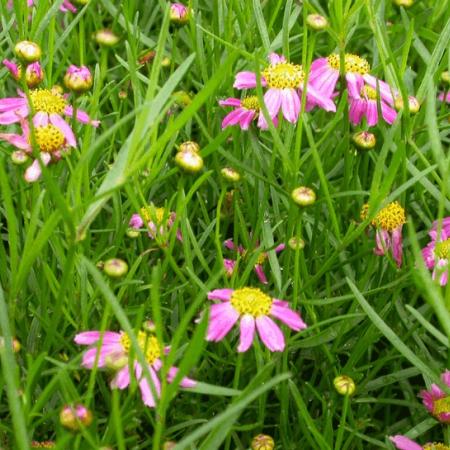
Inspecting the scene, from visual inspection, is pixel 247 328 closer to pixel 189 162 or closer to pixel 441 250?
pixel 189 162

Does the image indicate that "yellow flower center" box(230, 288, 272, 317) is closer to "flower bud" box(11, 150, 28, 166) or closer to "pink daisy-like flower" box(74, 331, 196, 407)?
"pink daisy-like flower" box(74, 331, 196, 407)

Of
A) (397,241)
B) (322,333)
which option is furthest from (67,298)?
(397,241)

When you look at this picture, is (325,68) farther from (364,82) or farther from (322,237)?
(322,237)

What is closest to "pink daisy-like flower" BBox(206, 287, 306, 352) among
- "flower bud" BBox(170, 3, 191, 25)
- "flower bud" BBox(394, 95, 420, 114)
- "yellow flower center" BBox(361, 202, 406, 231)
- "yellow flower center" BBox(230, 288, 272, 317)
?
"yellow flower center" BBox(230, 288, 272, 317)

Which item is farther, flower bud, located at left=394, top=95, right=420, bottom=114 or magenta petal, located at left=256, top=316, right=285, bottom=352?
flower bud, located at left=394, top=95, right=420, bottom=114

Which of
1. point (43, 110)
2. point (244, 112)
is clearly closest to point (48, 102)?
point (43, 110)

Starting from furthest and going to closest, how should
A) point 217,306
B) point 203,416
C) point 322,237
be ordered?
1. point 322,237
2. point 203,416
3. point 217,306
